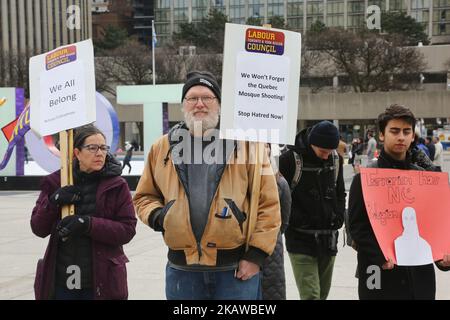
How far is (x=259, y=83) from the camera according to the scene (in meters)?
2.96

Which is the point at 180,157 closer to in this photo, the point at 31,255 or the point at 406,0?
the point at 31,255

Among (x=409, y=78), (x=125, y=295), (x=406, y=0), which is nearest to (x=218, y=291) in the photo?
(x=125, y=295)

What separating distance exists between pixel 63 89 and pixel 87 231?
915 millimetres

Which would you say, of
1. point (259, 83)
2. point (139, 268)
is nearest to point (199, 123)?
point (259, 83)

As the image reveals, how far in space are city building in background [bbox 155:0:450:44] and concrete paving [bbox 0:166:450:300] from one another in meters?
87.7

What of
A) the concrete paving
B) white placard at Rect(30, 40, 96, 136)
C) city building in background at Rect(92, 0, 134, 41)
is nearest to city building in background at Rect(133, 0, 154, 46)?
city building in background at Rect(92, 0, 134, 41)

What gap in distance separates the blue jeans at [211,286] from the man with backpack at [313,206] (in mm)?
1496

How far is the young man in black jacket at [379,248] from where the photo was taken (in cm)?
306

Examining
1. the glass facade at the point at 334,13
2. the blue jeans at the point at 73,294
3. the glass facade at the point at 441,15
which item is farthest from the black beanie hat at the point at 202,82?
the glass facade at the point at 441,15

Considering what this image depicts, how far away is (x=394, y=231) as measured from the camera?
301 cm

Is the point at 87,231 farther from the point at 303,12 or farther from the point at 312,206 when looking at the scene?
the point at 303,12

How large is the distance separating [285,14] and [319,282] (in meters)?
99.1

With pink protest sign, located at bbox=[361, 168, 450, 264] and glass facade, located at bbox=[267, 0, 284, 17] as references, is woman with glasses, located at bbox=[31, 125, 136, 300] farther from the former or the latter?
glass facade, located at bbox=[267, 0, 284, 17]

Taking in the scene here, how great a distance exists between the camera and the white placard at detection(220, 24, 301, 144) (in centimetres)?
290
